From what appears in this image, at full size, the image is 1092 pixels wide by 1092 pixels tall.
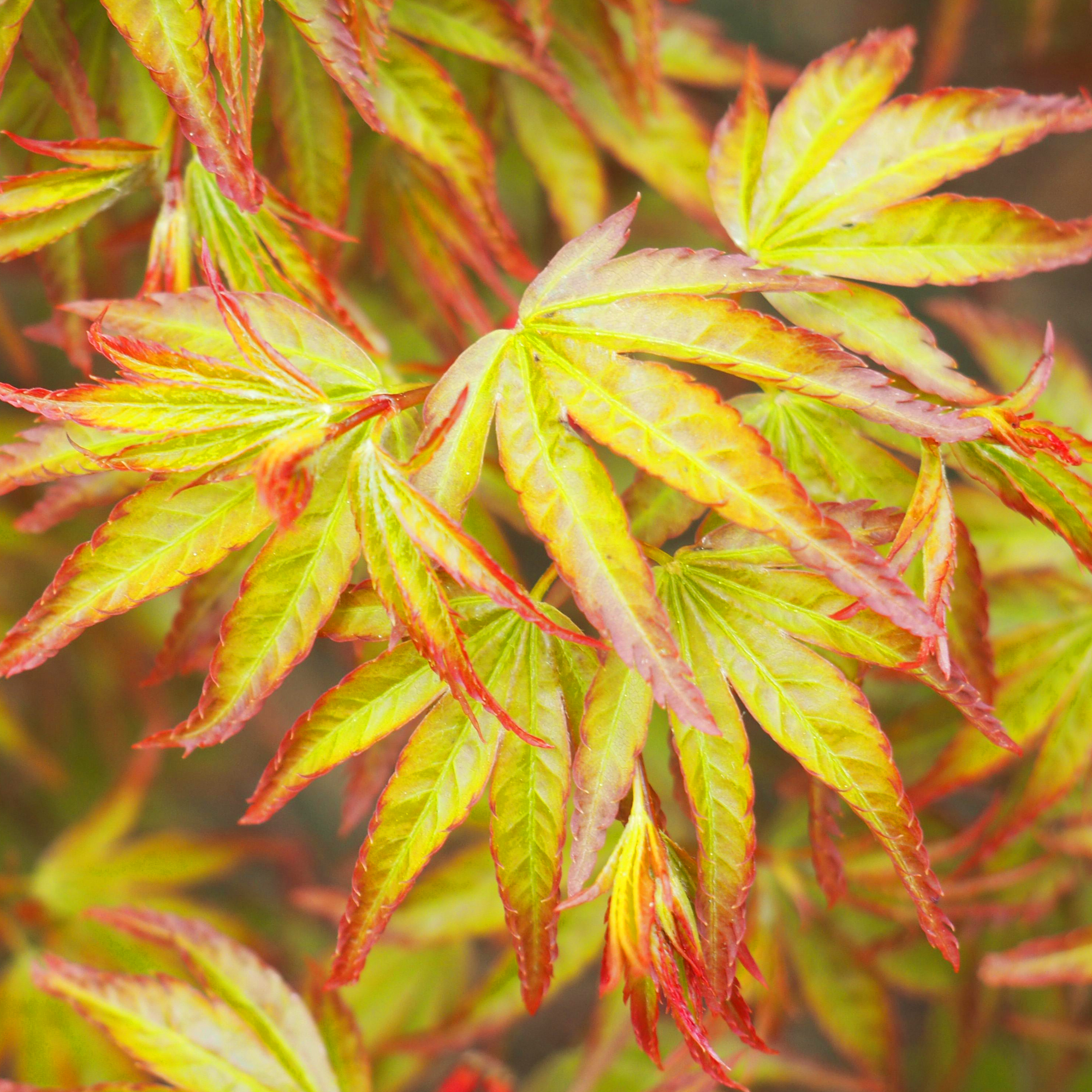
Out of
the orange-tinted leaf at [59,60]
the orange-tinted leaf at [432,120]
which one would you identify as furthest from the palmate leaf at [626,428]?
the orange-tinted leaf at [59,60]

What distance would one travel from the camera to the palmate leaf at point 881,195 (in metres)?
0.49

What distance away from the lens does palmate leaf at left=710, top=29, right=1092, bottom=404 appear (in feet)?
1.62

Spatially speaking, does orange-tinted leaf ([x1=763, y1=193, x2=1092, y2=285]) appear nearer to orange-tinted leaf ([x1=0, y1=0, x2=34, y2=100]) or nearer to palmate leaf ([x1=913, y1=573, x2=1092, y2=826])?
palmate leaf ([x1=913, y1=573, x2=1092, y2=826])

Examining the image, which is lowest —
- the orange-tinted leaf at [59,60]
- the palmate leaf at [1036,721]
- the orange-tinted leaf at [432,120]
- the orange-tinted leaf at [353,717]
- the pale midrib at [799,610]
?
the palmate leaf at [1036,721]

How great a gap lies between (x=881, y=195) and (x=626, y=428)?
0.23 metres

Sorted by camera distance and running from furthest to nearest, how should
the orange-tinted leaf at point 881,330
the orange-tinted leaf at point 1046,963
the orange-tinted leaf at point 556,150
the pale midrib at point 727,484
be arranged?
the orange-tinted leaf at point 556,150 → the orange-tinted leaf at point 1046,963 → the orange-tinted leaf at point 881,330 → the pale midrib at point 727,484

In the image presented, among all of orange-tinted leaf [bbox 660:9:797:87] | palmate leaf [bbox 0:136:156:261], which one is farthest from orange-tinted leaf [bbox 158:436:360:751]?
orange-tinted leaf [bbox 660:9:797:87]

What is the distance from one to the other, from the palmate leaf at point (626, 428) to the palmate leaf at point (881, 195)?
0.24 feet

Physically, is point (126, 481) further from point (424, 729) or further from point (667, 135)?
point (667, 135)

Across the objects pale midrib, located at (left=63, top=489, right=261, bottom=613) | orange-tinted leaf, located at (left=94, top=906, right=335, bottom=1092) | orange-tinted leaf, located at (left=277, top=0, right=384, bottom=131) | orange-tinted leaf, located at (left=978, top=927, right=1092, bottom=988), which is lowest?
orange-tinted leaf, located at (left=978, top=927, right=1092, bottom=988)

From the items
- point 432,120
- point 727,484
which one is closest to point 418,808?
point 727,484

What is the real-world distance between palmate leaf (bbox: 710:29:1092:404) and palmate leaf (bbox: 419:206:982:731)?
73mm

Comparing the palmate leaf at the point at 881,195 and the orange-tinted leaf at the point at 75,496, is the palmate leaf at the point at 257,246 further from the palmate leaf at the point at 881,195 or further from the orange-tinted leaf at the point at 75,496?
the palmate leaf at the point at 881,195

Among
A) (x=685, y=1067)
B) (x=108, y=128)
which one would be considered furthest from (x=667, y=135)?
(x=685, y=1067)
